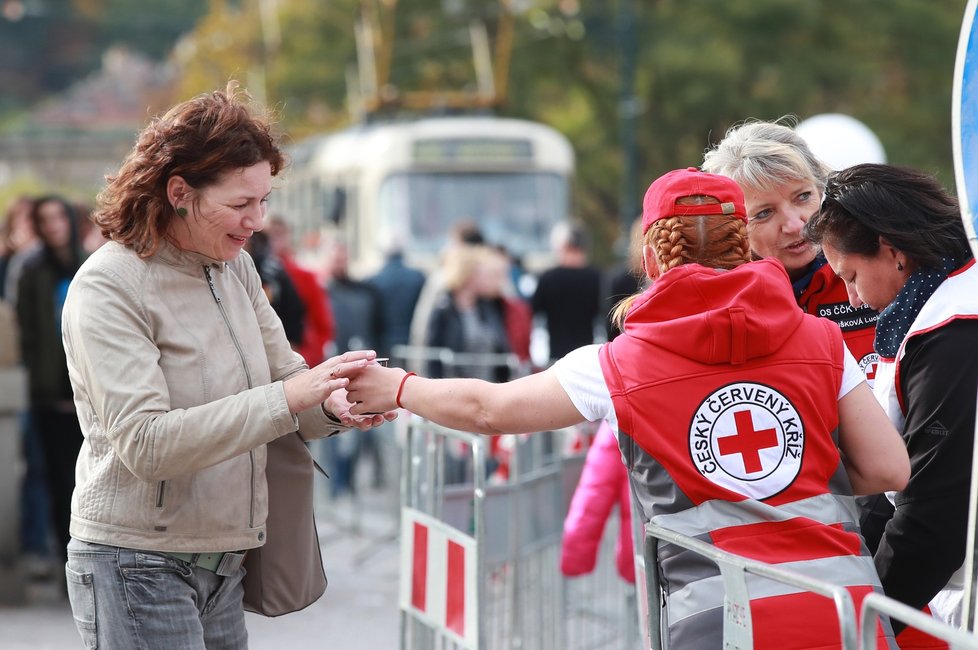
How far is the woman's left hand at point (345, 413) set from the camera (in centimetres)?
339

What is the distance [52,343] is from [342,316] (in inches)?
175

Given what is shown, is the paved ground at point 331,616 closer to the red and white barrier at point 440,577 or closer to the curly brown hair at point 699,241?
the red and white barrier at point 440,577

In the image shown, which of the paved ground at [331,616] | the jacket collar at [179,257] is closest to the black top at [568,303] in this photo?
the paved ground at [331,616]

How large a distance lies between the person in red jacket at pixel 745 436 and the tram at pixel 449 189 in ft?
46.3

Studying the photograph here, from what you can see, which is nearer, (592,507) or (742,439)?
(742,439)

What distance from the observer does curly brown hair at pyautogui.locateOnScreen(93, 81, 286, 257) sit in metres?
3.20

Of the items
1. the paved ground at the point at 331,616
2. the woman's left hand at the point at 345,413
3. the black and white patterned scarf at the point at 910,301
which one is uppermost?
the black and white patterned scarf at the point at 910,301

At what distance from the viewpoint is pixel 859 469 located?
111 inches

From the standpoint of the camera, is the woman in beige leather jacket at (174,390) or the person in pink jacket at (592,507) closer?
the woman in beige leather jacket at (174,390)

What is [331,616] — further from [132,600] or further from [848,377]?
[848,377]

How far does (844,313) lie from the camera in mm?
3625

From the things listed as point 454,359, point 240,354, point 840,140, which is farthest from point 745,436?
point 454,359

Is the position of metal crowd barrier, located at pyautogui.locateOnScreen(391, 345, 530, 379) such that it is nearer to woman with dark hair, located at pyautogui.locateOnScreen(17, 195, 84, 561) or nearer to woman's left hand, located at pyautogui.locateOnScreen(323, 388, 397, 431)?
woman with dark hair, located at pyautogui.locateOnScreen(17, 195, 84, 561)

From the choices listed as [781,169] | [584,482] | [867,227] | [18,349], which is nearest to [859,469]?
[867,227]
